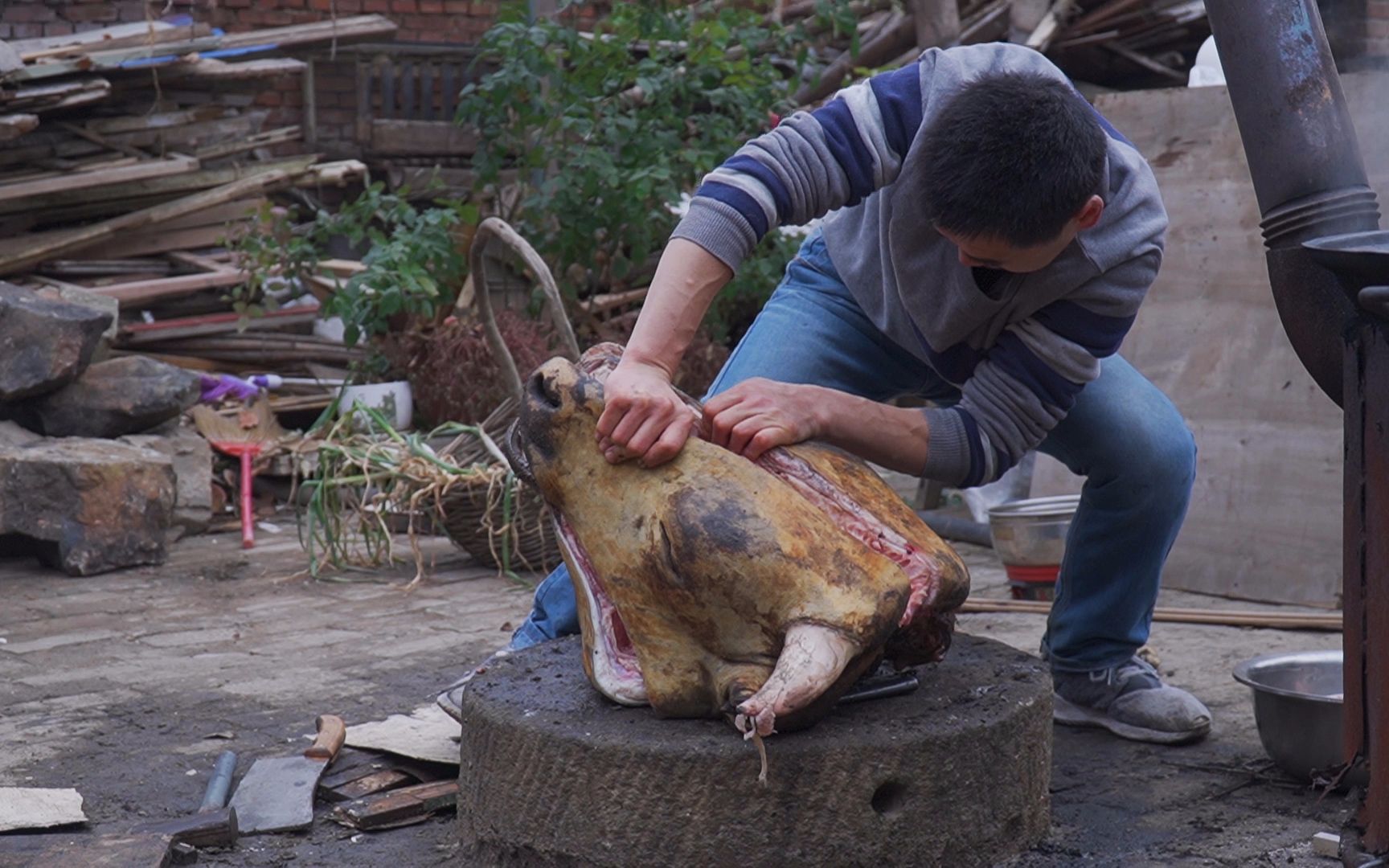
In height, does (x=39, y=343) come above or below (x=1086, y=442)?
below

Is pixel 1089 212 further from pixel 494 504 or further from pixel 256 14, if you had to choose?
pixel 256 14

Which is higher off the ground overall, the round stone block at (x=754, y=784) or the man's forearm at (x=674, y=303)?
the man's forearm at (x=674, y=303)

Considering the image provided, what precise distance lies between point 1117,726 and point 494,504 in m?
2.48

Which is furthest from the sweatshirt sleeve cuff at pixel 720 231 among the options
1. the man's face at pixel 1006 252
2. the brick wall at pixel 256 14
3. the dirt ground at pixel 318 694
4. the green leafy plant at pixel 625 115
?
the brick wall at pixel 256 14

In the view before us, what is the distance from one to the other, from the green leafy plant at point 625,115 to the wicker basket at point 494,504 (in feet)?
4.96

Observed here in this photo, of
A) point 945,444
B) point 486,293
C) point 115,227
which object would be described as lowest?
point 115,227

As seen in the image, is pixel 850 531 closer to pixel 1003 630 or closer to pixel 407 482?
pixel 1003 630

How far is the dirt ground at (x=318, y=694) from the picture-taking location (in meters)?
2.75

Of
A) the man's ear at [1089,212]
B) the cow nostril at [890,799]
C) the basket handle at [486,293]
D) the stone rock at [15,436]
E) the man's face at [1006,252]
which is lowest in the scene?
the stone rock at [15,436]

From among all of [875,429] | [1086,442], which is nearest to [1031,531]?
[1086,442]

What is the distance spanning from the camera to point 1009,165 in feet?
7.82

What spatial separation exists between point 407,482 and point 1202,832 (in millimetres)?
3243

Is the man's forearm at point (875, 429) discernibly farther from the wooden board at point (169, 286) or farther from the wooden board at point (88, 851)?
the wooden board at point (169, 286)

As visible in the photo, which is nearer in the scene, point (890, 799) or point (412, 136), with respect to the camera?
point (890, 799)
